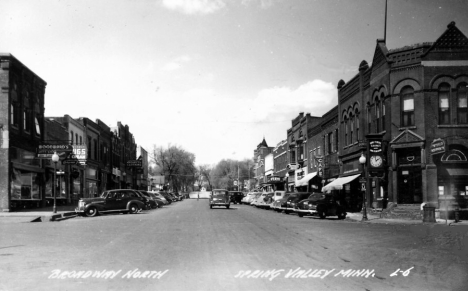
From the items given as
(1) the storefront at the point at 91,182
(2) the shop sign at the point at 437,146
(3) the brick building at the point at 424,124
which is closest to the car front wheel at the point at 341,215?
(3) the brick building at the point at 424,124

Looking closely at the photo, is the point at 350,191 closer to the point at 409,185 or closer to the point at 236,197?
the point at 409,185

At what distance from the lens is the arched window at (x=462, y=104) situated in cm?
3066

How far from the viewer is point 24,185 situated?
120 feet

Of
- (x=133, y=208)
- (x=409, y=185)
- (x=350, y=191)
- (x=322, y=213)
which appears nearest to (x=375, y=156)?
(x=409, y=185)

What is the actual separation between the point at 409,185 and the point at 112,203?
19231 millimetres

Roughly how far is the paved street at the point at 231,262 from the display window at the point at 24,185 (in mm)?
19497

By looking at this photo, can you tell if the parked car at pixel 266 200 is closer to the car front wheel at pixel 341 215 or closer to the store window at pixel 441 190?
the car front wheel at pixel 341 215

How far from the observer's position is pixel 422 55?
102 ft

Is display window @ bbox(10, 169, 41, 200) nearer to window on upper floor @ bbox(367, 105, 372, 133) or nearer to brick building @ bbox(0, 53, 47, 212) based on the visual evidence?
brick building @ bbox(0, 53, 47, 212)

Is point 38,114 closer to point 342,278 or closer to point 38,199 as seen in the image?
point 38,199

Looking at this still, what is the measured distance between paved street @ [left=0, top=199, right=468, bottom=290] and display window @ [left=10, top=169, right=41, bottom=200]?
768 inches

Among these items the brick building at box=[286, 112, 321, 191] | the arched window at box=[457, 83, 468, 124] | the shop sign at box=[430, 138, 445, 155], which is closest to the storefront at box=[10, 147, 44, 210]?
the shop sign at box=[430, 138, 445, 155]

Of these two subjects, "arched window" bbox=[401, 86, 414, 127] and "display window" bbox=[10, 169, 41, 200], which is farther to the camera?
"display window" bbox=[10, 169, 41, 200]

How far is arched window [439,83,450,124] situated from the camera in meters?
30.9
